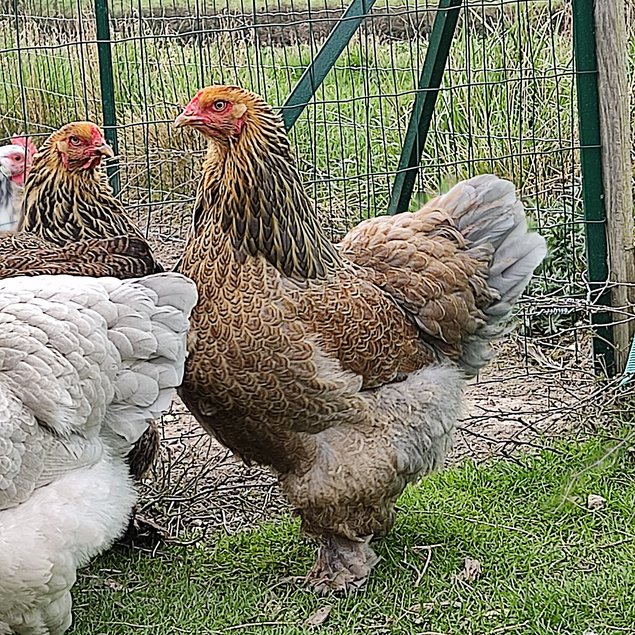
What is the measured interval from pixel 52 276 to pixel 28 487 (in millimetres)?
806

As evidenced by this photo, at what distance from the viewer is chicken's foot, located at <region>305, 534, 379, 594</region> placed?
12.3ft

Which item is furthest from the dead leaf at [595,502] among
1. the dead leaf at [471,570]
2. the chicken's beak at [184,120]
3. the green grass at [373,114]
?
the chicken's beak at [184,120]

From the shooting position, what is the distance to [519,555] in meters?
3.93

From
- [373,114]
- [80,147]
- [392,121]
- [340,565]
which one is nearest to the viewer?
[340,565]

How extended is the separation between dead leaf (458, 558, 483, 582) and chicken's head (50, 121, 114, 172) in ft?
6.92

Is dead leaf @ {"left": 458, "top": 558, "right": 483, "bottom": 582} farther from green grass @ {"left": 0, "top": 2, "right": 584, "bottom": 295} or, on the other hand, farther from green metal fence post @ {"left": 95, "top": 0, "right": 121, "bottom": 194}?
green metal fence post @ {"left": 95, "top": 0, "right": 121, "bottom": 194}

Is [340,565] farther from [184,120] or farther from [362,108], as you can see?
[362,108]

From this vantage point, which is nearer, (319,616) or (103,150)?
(319,616)

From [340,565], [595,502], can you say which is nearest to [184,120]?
[340,565]

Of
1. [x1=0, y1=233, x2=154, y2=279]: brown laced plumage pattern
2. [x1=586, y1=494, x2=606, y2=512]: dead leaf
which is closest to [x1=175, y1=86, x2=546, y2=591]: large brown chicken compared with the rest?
[x1=0, y1=233, x2=154, y2=279]: brown laced plumage pattern

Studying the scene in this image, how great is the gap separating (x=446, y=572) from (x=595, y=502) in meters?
0.81

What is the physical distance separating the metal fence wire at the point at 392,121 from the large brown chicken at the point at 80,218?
557 mm

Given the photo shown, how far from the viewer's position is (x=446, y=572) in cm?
385

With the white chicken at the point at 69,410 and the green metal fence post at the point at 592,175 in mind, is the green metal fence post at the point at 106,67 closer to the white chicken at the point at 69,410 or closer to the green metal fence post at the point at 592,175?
the white chicken at the point at 69,410
